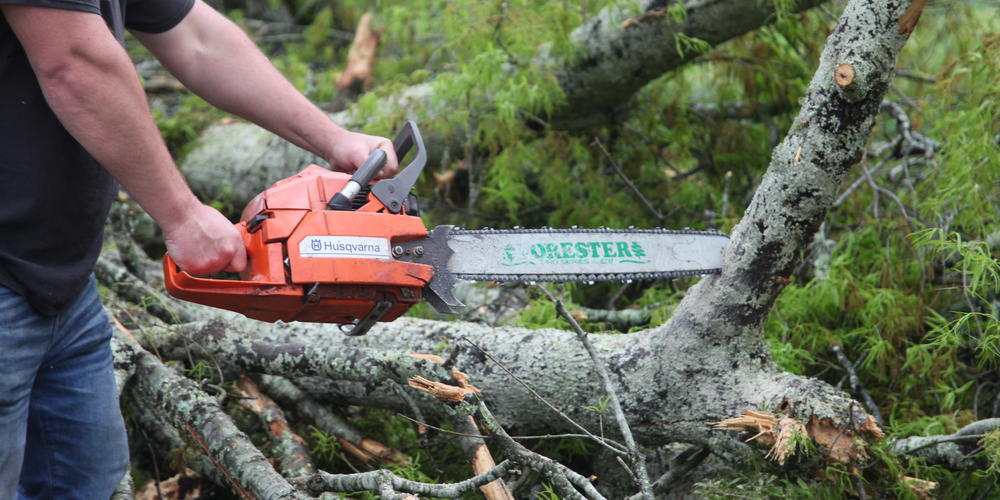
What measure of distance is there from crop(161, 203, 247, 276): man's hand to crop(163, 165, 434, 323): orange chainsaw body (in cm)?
5

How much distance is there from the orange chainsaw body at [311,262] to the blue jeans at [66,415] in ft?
0.89

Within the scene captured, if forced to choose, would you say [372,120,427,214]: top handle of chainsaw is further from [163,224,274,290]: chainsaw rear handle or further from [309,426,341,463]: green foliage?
[309,426,341,463]: green foliage

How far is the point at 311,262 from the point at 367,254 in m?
0.13

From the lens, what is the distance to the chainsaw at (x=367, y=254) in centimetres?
173

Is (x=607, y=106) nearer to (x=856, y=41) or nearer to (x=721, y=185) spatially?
(x=721, y=185)

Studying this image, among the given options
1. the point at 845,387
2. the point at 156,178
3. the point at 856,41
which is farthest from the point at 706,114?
the point at 156,178

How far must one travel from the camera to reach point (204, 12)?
6.45 ft

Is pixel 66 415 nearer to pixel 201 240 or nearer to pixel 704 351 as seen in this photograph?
pixel 201 240

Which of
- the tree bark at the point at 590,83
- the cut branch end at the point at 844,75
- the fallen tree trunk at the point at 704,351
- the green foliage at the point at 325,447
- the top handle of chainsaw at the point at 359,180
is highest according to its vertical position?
the top handle of chainsaw at the point at 359,180

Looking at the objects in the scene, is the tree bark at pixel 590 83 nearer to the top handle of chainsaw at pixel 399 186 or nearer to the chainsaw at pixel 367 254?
the chainsaw at pixel 367 254

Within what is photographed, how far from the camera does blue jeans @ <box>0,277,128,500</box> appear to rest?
1635mm

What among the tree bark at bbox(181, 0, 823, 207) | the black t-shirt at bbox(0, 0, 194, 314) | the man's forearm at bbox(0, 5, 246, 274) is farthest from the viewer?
the tree bark at bbox(181, 0, 823, 207)

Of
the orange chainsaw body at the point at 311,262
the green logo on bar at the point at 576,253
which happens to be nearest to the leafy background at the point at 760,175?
the green logo on bar at the point at 576,253

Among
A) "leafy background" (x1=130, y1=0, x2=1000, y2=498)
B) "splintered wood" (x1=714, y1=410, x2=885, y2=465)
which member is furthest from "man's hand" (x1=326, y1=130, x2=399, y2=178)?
"splintered wood" (x1=714, y1=410, x2=885, y2=465)
